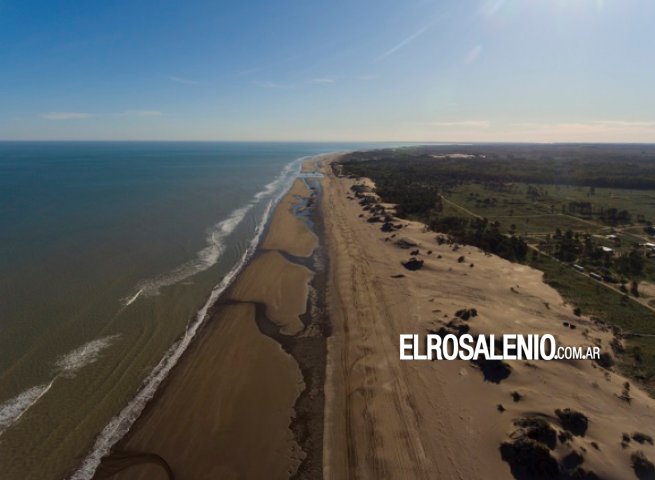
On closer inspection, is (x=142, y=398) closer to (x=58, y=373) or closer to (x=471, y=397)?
(x=58, y=373)

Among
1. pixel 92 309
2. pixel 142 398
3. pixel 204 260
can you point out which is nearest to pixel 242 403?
pixel 142 398

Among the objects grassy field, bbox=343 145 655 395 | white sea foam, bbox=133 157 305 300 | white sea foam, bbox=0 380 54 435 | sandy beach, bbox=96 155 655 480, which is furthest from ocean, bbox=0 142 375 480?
grassy field, bbox=343 145 655 395

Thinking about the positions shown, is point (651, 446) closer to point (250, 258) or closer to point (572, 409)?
point (572, 409)

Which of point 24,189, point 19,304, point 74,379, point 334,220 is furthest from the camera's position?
point 24,189

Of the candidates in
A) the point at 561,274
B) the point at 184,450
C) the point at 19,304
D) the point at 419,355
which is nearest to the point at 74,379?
the point at 184,450

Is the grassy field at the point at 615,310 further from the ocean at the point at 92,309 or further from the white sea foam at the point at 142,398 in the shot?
the ocean at the point at 92,309
